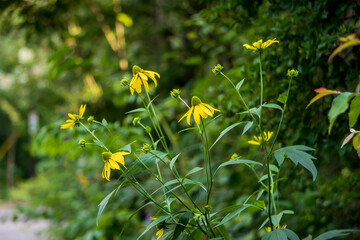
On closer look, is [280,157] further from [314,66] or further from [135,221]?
[135,221]

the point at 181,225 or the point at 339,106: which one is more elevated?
the point at 339,106

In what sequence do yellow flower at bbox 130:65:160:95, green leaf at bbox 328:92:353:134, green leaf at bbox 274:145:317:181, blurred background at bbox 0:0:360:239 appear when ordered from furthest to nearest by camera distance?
blurred background at bbox 0:0:360:239, yellow flower at bbox 130:65:160:95, green leaf at bbox 274:145:317:181, green leaf at bbox 328:92:353:134

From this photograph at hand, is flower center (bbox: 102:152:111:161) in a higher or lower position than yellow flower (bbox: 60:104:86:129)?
lower

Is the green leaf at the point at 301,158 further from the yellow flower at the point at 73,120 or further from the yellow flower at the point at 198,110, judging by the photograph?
the yellow flower at the point at 73,120

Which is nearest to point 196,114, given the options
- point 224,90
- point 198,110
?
point 198,110

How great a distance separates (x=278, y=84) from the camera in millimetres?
1142

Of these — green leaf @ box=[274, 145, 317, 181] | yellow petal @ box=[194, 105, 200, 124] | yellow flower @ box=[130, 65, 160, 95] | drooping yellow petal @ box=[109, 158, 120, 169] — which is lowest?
green leaf @ box=[274, 145, 317, 181]

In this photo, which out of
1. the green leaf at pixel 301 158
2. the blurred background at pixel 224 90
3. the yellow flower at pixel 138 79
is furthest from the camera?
the blurred background at pixel 224 90

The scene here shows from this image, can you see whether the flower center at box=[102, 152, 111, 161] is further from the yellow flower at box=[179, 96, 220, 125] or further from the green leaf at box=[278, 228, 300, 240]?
the green leaf at box=[278, 228, 300, 240]

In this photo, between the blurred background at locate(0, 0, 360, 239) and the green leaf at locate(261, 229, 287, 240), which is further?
the blurred background at locate(0, 0, 360, 239)

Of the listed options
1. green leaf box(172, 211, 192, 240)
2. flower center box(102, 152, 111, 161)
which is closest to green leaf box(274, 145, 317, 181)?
green leaf box(172, 211, 192, 240)

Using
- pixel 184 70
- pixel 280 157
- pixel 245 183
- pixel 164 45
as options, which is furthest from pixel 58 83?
pixel 280 157

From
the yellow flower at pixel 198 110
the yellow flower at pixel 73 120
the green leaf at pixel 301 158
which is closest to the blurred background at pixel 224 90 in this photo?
the yellow flower at pixel 73 120

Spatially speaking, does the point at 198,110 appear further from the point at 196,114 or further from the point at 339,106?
the point at 339,106
